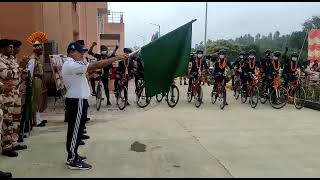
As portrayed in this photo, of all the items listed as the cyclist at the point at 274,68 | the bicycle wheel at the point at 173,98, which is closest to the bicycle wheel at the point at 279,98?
the cyclist at the point at 274,68

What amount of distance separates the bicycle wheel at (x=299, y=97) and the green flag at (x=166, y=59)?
22.9ft

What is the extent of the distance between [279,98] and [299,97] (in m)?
0.60

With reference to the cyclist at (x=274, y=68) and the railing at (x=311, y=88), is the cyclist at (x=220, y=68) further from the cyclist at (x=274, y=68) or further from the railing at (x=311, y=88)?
the railing at (x=311, y=88)

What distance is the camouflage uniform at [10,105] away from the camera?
272 inches

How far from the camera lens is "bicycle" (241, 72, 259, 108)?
13852 millimetres

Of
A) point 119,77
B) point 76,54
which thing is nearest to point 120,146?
point 76,54

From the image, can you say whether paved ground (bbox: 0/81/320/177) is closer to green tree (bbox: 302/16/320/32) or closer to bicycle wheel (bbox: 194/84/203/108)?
bicycle wheel (bbox: 194/84/203/108)

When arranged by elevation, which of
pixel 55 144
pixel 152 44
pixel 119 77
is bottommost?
pixel 55 144

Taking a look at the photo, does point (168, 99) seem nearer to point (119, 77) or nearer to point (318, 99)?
point (119, 77)

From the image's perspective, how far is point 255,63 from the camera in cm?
1473

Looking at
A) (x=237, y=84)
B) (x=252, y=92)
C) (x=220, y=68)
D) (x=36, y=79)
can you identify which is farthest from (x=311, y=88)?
(x=36, y=79)

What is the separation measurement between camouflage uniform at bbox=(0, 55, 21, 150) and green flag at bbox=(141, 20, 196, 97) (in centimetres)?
195

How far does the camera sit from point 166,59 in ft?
24.3

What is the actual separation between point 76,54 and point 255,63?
9.31 m
